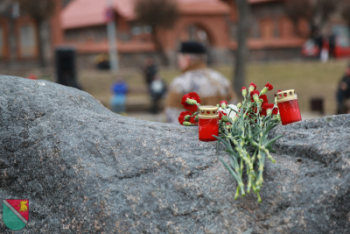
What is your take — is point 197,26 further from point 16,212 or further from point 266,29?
point 16,212

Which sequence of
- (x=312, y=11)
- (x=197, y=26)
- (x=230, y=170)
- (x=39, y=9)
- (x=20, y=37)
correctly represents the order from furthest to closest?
(x=197, y=26) < (x=312, y=11) < (x=20, y=37) < (x=39, y=9) < (x=230, y=170)

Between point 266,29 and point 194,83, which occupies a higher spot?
point 266,29

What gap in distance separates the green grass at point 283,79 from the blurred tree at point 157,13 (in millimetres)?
3379

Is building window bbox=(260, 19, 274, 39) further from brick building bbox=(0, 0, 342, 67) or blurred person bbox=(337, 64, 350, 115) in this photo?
blurred person bbox=(337, 64, 350, 115)

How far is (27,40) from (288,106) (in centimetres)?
1959

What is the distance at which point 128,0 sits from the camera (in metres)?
22.3

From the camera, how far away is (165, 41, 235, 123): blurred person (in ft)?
11.4

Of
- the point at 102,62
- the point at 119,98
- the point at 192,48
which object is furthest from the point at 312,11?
the point at 192,48

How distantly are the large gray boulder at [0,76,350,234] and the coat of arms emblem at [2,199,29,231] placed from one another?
0.09 ft

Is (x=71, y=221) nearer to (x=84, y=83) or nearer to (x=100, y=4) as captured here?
(x=84, y=83)

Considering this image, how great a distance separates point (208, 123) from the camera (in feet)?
5.61

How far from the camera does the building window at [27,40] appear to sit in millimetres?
19250

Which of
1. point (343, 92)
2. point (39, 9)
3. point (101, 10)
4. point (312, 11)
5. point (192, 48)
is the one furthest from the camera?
point (101, 10)

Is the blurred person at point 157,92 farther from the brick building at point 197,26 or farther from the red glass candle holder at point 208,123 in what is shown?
the brick building at point 197,26
